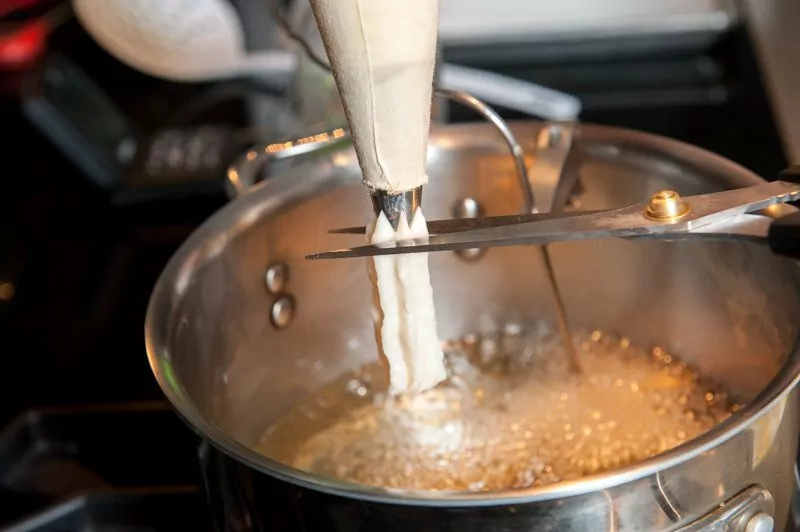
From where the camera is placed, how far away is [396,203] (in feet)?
1.51

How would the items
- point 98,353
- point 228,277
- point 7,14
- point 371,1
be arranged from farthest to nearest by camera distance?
point 7,14
point 98,353
point 228,277
point 371,1

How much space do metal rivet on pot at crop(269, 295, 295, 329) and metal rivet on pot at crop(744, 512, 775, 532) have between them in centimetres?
32

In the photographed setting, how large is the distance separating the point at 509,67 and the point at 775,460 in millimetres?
652

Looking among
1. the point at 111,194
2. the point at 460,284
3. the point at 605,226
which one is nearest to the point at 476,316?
the point at 460,284

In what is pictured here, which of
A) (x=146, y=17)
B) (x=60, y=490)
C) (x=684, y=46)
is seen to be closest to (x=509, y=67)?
(x=684, y=46)

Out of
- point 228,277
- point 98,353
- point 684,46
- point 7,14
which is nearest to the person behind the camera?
point 228,277

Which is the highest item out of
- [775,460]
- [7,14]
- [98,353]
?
[7,14]

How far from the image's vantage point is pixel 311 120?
0.83 meters

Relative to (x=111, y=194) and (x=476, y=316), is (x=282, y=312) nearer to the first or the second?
(x=476, y=316)

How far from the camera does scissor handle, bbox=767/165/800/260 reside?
0.40 m

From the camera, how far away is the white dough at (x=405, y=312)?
1.55 ft

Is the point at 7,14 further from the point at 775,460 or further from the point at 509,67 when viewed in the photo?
the point at 775,460

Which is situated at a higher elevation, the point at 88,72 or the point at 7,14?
the point at 7,14

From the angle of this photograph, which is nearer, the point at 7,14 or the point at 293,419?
the point at 293,419
